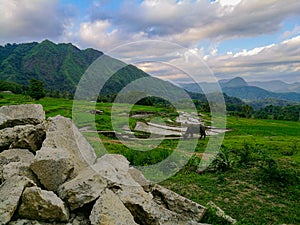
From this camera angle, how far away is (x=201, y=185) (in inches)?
483

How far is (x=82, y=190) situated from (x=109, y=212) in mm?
977

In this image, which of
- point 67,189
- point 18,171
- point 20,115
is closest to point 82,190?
point 67,189

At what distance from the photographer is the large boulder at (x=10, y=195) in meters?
6.04

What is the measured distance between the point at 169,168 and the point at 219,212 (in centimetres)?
631

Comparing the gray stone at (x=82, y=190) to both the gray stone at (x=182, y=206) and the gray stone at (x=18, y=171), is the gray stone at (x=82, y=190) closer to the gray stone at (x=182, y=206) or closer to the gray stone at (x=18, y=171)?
the gray stone at (x=18, y=171)

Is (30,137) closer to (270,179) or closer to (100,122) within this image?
(270,179)

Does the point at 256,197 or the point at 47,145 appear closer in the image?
the point at 47,145

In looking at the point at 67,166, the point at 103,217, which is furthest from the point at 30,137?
the point at 103,217

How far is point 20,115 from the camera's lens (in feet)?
37.2

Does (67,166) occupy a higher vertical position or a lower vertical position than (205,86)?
lower

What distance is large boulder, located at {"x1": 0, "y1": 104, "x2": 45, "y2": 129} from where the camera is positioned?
10.8 metres

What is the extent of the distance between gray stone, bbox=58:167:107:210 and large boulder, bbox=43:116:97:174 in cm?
128

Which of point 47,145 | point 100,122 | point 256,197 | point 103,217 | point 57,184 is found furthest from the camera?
point 100,122

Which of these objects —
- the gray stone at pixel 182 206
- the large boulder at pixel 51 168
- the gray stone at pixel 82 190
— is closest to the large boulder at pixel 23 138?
the large boulder at pixel 51 168
